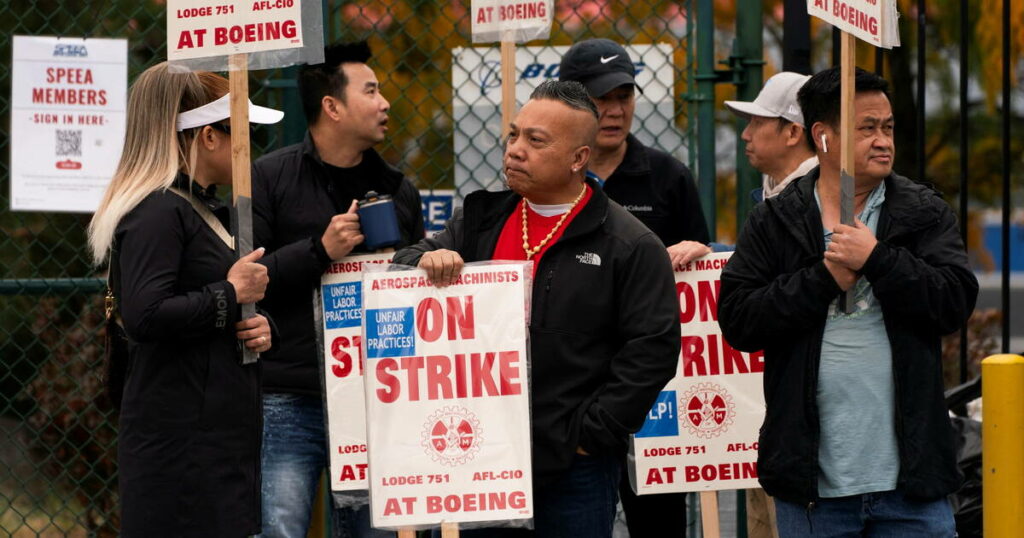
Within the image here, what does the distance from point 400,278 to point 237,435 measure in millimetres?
606

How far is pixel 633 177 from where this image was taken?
527cm

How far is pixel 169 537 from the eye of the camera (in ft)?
13.1

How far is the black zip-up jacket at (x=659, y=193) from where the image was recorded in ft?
17.2

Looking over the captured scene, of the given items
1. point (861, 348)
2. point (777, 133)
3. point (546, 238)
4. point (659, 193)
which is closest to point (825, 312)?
point (861, 348)

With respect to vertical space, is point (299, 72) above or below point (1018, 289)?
→ above

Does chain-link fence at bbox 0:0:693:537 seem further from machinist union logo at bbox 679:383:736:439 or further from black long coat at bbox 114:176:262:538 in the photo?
black long coat at bbox 114:176:262:538

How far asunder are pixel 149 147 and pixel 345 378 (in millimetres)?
1054

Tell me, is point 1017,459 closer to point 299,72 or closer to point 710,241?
point 710,241

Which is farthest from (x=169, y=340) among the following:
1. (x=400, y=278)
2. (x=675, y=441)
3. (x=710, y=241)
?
(x=710, y=241)

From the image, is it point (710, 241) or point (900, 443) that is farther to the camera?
point (710, 241)

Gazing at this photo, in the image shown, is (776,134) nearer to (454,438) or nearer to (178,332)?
(454,438)

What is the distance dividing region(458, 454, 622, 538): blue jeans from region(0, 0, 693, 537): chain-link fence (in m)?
2.10

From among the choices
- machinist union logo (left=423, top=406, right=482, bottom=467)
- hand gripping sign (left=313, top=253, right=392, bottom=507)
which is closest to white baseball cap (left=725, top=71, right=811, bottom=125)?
hand gripping sign (left=313, top=253, right=392, bottom=507)

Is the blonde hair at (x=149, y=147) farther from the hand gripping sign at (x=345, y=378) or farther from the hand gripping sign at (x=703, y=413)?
the hand gripping sign at (x=703, y=413)
